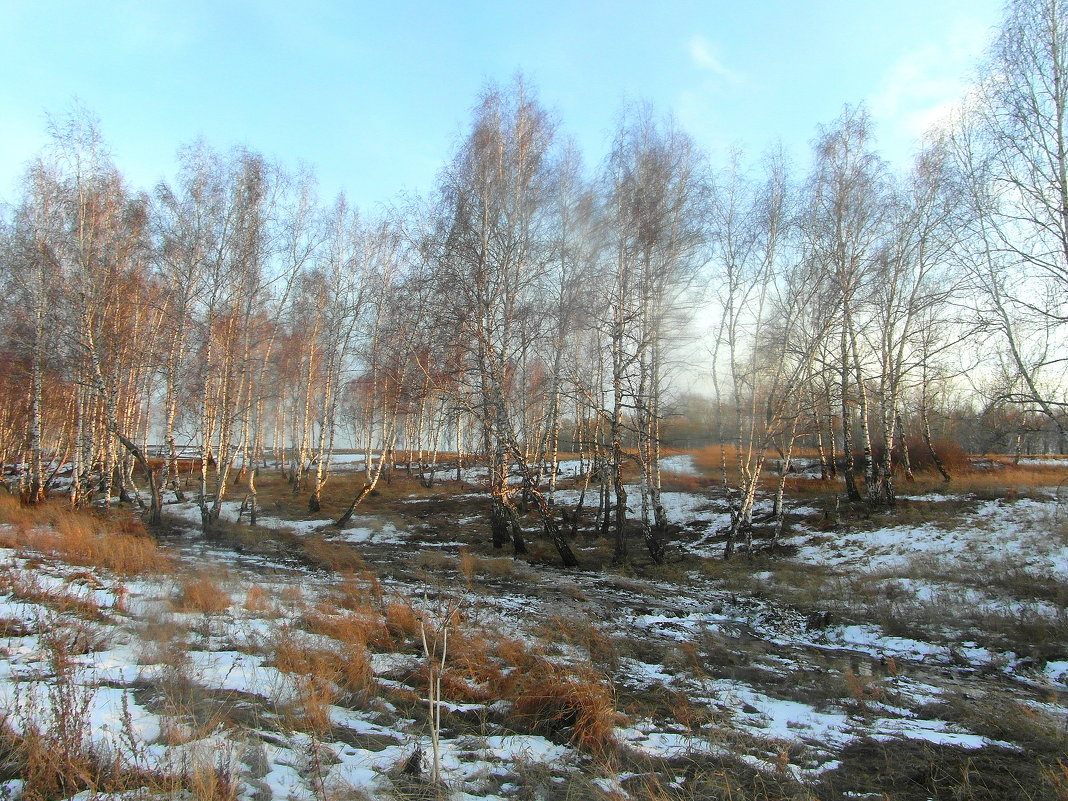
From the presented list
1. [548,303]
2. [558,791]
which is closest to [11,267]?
[548,303]

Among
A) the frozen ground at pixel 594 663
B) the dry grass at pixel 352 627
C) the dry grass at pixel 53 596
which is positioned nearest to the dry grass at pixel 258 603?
the frozen ground at pixel 594 663

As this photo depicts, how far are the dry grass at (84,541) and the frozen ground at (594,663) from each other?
2.24ft

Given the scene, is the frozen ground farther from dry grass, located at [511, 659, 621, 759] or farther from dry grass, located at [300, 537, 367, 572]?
dry grass, located at [300, 537, 367, 572]

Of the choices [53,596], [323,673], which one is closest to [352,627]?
[323,673]

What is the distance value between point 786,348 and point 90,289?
1952cm

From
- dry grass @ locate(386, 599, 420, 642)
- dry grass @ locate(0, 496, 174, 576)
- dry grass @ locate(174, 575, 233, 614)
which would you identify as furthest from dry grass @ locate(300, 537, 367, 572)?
dry grass @ locate(386, 599, 420, 642)

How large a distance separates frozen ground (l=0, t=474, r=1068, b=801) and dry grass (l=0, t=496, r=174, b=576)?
2.24 feet

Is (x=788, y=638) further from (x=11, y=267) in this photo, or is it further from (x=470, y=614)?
(x=11, y=267)

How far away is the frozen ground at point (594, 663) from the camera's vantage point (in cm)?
375

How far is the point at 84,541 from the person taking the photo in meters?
10.8

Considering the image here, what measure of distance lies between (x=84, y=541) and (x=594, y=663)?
1035cm

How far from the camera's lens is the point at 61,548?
10.2 m

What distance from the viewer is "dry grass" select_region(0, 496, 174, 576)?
9.43m

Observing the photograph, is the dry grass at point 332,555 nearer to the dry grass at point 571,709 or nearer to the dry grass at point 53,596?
the dry grass at point 53,596
